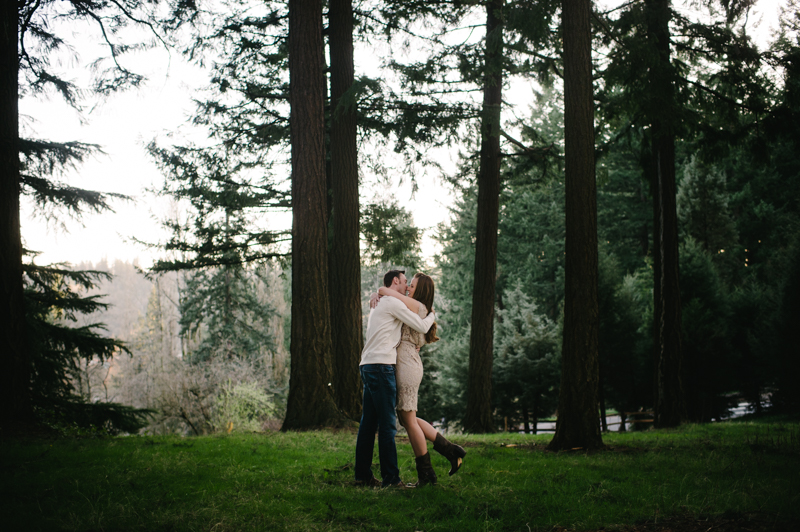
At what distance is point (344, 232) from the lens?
31.5 feet

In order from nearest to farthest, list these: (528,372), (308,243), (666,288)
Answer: (308,243)
(666,288)
(528,372)

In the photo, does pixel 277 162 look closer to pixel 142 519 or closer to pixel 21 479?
pixel 21 479

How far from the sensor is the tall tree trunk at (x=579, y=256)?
6699mm

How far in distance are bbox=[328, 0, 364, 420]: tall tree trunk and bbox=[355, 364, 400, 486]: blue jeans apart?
4392 mm

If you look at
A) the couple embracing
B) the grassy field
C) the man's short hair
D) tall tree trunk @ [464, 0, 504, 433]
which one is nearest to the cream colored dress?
the couple embracing

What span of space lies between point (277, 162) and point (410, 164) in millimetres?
3168

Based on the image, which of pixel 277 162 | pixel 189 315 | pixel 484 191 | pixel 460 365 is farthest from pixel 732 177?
pixel 189 315

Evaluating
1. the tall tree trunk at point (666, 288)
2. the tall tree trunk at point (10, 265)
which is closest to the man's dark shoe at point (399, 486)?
the tall tree trunk at point (10, 265)

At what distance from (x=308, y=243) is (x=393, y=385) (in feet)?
13.2

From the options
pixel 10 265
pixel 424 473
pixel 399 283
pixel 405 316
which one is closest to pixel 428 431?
pixel 424 473

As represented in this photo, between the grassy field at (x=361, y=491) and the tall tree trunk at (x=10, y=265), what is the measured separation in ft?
4.35

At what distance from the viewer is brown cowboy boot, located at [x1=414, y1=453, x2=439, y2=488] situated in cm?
445

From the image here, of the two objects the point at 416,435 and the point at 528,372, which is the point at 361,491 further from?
the point at 528,372

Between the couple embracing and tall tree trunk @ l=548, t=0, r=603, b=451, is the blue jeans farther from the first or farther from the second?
tall tree trunk @ l=548, t=0, r=603, b=451
